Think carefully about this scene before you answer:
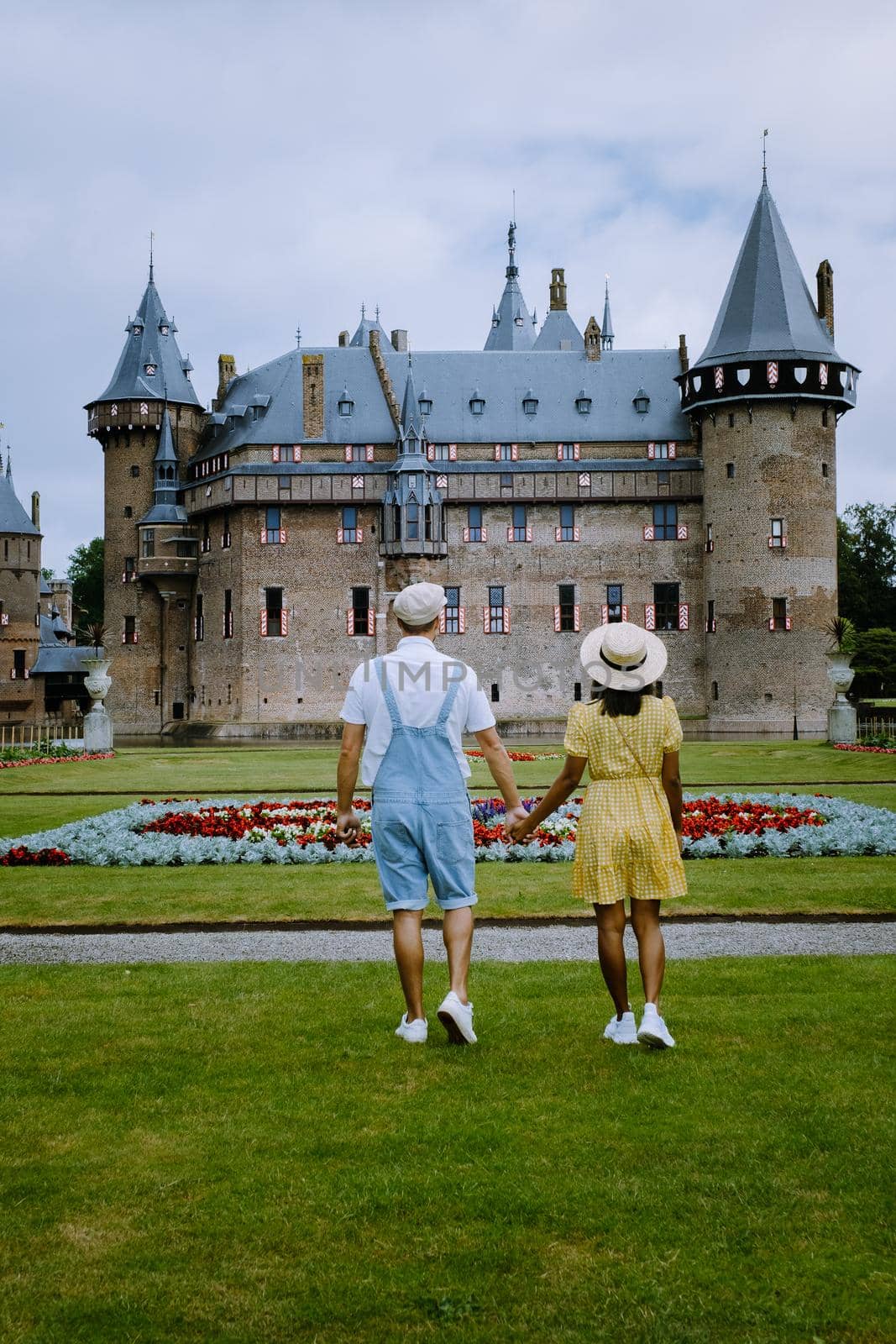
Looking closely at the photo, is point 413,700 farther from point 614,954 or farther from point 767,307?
point 767,307

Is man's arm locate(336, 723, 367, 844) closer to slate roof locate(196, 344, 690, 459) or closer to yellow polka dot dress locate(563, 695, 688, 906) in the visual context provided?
yellow polka dot dress locate(563, 695, 688, 906)

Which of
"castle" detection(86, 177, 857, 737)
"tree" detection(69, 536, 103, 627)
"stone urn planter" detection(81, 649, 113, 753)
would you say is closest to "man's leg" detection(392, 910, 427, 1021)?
"stone urn planter" detection(81, 649, 113, 753)

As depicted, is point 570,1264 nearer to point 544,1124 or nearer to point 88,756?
point 544,1124

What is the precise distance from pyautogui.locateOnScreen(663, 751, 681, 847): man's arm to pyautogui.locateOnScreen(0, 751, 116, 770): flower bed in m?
26.7

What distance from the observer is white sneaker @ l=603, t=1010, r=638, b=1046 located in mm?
6637

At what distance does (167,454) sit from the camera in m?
65.6

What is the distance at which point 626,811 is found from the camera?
684 centimetres

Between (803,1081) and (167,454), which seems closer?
(803,1081)

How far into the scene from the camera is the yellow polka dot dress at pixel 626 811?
676 centimetres

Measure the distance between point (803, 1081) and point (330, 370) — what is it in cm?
6127

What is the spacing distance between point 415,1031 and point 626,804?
147 centimetres

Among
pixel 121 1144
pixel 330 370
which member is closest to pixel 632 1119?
pixel 121 1144

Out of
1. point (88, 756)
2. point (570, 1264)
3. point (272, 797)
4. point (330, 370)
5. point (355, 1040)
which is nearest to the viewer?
point (570, 1264)

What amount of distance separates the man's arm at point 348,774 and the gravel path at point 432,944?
2.50m
